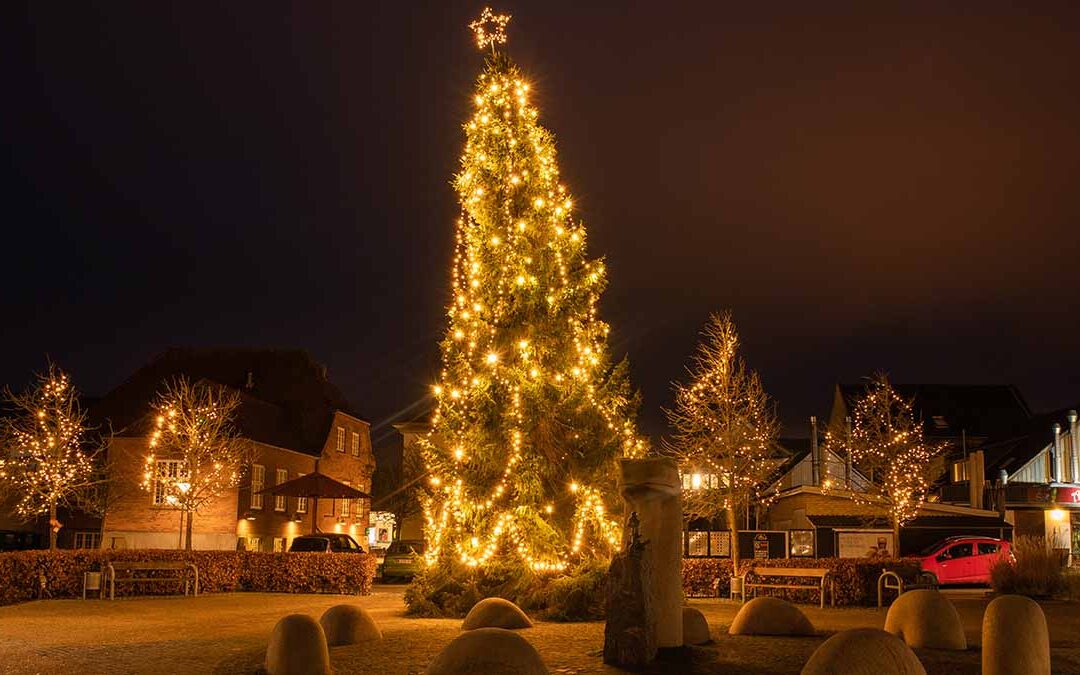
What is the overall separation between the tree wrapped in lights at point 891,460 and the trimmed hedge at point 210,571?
62.6 ft

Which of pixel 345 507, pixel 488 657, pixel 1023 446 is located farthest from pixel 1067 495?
pixel 488 657

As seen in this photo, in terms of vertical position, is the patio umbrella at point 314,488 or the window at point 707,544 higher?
the patio umbrella at point 314,488

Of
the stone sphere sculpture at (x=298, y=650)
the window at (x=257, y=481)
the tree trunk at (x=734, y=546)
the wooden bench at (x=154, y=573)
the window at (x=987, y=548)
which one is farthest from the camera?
the window at (x=257, y=481)

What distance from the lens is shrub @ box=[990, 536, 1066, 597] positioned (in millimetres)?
26172

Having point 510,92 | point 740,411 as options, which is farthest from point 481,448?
point 740,411

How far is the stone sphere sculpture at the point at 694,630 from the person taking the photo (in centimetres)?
1422

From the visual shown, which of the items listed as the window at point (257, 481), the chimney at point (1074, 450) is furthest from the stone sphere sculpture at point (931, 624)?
the chimney at point (1074, 450)

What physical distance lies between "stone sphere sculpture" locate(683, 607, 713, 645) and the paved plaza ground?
0.21m

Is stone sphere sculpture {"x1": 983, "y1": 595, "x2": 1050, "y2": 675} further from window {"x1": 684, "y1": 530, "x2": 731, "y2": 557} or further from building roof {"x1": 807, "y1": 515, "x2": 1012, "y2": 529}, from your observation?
building roof {"x1": 807, "y1": 515, "x2": 1012, "y2": 529}

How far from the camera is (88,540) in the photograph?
139 feet

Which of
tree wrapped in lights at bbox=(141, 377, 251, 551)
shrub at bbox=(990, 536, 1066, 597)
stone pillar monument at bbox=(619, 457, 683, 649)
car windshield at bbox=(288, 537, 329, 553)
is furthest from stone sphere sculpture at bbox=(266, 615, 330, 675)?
car windshield at bbox=(288, 537, 329, 553)

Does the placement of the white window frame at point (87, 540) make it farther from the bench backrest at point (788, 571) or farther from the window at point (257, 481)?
the bench backrest at point (788, 571)

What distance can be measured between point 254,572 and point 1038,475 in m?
35.1

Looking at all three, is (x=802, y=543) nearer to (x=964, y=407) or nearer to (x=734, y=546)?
(x=734, y=546)
